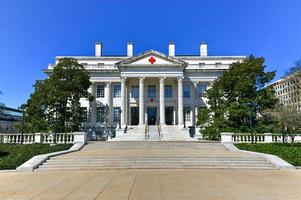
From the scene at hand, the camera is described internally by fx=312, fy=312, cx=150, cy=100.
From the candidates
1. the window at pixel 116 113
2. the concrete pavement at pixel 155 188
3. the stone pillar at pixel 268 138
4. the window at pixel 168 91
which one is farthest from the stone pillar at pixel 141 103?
the concrete pavement at pixel 155 188

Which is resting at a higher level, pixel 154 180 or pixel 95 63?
pixel 95 63

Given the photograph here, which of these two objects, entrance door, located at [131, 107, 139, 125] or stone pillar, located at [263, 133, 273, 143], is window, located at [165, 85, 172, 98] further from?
stone pillar, located at [263, 133, 273, 143]

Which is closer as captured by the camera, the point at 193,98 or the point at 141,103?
the point at 141,103

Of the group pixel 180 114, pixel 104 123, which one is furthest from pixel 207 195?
pixel 104 123

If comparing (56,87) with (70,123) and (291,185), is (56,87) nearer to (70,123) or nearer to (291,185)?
(70,123)

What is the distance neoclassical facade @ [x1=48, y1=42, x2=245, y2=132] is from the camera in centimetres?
4591

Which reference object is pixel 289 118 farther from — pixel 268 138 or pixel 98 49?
pixel 98 49

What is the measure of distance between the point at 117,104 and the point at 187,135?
1416cm

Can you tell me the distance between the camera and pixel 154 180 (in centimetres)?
1202

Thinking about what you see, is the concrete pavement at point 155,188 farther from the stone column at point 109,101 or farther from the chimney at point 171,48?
the chimney at point 171,48

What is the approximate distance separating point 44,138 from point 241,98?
20977 millimetres

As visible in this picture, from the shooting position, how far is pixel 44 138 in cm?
2809

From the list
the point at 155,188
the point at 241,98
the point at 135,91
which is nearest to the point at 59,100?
the point at 135,91

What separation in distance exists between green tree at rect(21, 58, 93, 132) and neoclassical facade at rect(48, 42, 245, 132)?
8.02 m
